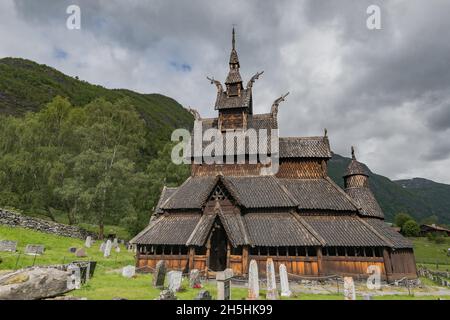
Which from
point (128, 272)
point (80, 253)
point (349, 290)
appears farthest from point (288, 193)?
point (80, 253)

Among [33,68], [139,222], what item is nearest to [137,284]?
[139,222]

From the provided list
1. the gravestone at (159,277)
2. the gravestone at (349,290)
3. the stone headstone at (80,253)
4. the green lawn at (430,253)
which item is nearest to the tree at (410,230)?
the green lawn at (430,253)

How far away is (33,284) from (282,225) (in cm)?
1707

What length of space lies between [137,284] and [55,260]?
818 centimetres

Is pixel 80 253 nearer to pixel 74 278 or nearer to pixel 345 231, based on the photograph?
pixel 74 278

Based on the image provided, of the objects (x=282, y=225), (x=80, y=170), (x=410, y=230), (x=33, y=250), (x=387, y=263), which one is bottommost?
(x=387, y=263)

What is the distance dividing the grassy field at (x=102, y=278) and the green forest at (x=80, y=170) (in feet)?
24.9

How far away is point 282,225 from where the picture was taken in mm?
22984

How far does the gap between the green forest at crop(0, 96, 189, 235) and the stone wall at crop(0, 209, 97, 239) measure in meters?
3.67

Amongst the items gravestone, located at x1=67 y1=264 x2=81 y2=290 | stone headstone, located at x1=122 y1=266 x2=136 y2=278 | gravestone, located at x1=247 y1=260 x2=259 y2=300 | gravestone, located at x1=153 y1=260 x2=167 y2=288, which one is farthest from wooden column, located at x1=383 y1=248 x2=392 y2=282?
gravestone, located at x1=67 y1=264 x2=81 y2=290

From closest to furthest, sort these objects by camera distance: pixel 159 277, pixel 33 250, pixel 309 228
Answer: pixel 159 277 < pixel 33 250 < pixel 309 228

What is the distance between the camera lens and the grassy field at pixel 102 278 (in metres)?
13.7

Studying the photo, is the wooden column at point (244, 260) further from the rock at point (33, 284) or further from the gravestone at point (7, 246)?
the gravestone at point (7, 246)

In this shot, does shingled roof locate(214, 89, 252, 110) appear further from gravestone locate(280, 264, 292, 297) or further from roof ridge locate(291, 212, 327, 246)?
gravestone locate(280, 264, 292, 297)
